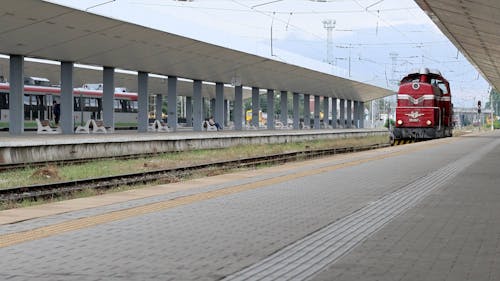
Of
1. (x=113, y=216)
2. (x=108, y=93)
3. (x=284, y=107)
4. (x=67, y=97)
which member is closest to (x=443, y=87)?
(x=108, y=93)

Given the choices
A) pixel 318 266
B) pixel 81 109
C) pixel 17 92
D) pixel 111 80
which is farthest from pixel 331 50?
pixel 318 266

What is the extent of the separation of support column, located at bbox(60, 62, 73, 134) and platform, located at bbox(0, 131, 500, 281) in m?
24.7

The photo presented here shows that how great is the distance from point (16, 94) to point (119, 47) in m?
5.70

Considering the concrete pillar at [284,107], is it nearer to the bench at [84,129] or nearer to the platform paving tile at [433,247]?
the bench at [84,129]

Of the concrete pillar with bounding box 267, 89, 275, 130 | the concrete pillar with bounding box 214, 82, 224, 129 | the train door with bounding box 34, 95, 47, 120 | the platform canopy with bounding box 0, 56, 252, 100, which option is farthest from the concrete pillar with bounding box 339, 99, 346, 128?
the train door with bounding box 34, 95, 47, 120

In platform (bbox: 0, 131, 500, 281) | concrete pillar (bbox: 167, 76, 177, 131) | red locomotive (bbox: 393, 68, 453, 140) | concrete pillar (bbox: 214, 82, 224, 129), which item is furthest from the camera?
concrete pillar (bbox: 214, 82, 224, 129)

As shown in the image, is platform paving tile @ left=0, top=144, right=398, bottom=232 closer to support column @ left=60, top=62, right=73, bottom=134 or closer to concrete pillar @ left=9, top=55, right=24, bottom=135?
concrete pillar @ left=9, top=55, right=24, bottom=135

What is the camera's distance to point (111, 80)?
4259 centimetres

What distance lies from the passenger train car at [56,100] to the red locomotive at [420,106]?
24.1 meters

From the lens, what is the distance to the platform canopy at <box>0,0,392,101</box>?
28.0 metres

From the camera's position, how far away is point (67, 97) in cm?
3866

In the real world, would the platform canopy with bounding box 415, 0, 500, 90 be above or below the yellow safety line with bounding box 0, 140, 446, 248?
above

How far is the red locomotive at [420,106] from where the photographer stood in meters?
41.6

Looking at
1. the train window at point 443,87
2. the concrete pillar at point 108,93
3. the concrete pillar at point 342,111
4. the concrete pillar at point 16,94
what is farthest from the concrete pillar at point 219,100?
the concrete pillar at point 342,111
